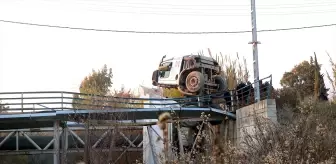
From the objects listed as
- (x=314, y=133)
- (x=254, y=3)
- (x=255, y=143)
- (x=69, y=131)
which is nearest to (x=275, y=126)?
(x=255, y=143)

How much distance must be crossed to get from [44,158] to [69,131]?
408 inches

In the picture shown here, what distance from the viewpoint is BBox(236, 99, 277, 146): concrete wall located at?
16833 millimetres

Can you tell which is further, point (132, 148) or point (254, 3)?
point (132, 148)

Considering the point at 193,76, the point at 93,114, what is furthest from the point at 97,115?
the point at 193,76

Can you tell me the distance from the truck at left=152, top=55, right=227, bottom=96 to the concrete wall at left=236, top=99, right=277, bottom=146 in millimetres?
4896

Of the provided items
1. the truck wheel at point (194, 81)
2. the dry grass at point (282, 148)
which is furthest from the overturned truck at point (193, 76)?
the dry grass at point (282, 148)

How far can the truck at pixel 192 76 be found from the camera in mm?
25078

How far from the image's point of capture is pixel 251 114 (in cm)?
1814

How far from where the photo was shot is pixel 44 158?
32312mm

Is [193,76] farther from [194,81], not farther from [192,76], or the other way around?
[194,81]

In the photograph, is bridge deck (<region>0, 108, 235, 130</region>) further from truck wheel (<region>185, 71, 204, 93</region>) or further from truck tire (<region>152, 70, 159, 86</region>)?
truck tire (<region>152, 70, 159, 86</region>)

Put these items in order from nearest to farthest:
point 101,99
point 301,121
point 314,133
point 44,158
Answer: point 314,133
point 301,121
point 101,99
point 44,158

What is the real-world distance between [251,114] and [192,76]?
7.47 m

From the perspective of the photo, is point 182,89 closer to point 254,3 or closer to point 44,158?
point 254,3
